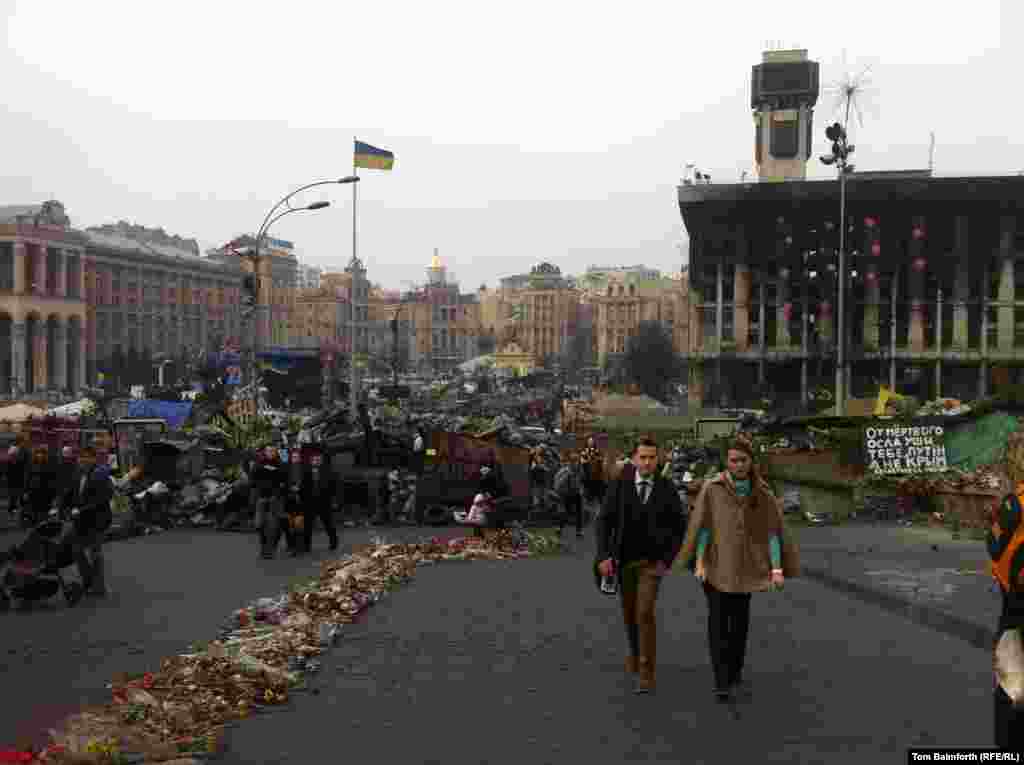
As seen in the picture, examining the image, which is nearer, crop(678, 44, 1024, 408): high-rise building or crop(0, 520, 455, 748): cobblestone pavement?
crop(0, 520, 455, 748): cobblestone pavement

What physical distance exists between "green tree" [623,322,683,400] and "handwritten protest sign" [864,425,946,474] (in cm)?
7059

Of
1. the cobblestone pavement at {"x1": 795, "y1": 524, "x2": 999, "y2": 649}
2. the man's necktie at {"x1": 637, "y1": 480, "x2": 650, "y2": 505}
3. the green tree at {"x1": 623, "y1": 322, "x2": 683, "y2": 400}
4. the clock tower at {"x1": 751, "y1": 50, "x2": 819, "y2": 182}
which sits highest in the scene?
the clock tower at {"x1": 751, "y1": 50, "x2": 819, "y2": 182}

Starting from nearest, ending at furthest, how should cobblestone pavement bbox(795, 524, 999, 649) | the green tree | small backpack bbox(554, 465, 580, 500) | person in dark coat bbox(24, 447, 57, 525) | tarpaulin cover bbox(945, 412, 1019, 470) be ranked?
cobblestone pavement bbox(795, 524, 999, 649), person in dark coat bbox(24, 447, 57, 525), small backpack bbox(554, 465, 580, 500), tarpaulin cover bbox(945, 412, 1019, 470), the green tree

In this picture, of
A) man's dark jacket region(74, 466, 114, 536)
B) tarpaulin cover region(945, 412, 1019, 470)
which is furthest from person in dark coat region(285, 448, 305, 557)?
tarpaulin cover region(945, 412, 1019, 470)

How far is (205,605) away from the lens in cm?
1136

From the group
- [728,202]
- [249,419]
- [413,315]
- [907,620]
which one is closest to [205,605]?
[907,620]

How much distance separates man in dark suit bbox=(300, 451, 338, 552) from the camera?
53.6ft

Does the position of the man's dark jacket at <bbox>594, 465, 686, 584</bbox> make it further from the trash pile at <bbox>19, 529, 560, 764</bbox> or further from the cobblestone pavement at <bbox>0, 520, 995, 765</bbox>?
the trash pile at <bbox>19, 529, 560, 764</bbox>

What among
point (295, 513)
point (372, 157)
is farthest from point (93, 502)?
point (372, 157)

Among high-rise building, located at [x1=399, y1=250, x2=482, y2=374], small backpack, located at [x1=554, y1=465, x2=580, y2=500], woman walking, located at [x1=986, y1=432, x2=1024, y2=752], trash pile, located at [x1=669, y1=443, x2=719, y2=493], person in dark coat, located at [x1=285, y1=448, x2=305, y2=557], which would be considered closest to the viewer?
woman walking, located at [x1=986, y1=432, x2=1024, y2=752]

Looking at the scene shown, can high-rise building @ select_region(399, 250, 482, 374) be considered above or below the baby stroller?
above

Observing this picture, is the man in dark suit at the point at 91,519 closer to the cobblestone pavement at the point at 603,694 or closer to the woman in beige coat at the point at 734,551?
the cobblestone pavement at the point at 603,694

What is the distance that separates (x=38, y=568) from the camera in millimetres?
11312

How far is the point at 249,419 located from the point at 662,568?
24949mm
